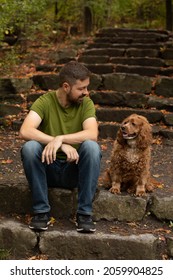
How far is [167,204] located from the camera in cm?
482

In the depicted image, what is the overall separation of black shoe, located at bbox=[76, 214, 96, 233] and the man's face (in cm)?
116

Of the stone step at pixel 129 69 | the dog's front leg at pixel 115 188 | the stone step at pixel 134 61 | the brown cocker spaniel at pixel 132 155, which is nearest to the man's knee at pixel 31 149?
the brown cocker spaniel at pixel 132 155

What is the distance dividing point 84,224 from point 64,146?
799 millimetres

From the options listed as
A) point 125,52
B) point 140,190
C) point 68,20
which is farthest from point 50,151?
point 68,20

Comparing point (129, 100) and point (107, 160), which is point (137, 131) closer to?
point (107, 160)

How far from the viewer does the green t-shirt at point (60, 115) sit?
4.46m

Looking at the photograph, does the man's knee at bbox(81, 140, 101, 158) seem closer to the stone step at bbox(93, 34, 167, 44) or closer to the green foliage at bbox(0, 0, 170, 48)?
the green foliage at bbox(0, 0, 170, 48)

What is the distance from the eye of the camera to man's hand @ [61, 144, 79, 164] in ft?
13.6

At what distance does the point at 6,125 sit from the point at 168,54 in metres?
5.42

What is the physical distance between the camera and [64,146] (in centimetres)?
422

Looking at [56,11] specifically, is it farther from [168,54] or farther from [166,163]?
[166,163]

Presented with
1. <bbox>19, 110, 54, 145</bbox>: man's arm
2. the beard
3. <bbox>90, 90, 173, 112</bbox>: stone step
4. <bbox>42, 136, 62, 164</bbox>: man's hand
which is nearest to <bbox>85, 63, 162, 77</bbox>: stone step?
<bbox>90, 90, 173, 112</bbox>: stone step

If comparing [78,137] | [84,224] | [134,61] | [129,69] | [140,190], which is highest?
[78,137]

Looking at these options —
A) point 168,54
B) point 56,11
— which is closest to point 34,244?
point 168,54
